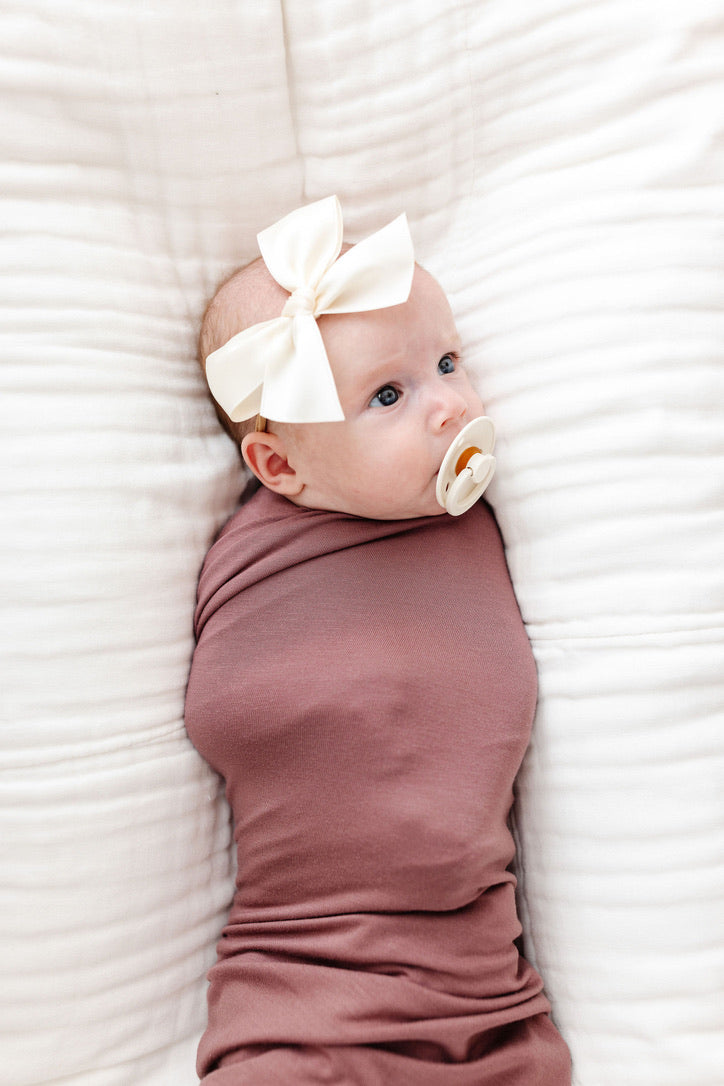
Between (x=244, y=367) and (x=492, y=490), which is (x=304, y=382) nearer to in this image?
(x=244, y=367)

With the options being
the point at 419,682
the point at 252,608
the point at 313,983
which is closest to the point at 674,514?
the point at 419,682

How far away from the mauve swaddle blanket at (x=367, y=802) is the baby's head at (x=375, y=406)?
58 millimetres

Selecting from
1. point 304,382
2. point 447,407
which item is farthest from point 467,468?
point 304,382

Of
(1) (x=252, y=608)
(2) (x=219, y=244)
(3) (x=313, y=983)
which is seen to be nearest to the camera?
(3) (x=313, y=983)

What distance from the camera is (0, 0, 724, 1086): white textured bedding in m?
0.98

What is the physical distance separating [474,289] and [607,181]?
18cm

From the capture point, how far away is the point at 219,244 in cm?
116

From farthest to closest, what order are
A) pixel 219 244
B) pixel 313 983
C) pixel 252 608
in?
pixel 219 244 → pixel 252 608 → pixel 313 983

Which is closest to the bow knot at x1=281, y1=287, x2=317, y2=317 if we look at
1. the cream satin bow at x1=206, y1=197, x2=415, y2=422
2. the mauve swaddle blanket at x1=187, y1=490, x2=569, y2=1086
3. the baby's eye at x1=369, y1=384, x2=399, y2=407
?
the cream satin bow at x1=206, y1=197, x2=415, y2=422

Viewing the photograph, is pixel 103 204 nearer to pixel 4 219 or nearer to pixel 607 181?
pixel 4 219

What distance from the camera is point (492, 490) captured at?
111 cm

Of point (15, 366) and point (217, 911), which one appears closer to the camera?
point (15, 366)

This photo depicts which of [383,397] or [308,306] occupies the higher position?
[308,306]

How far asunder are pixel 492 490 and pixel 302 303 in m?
0.31
